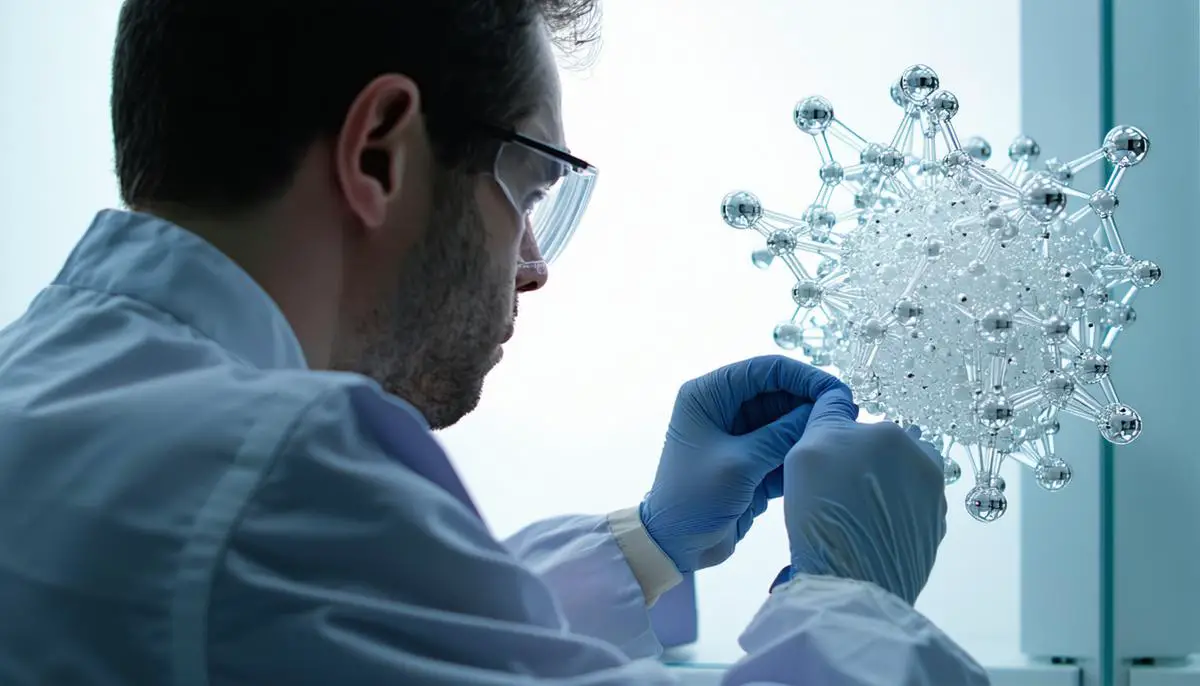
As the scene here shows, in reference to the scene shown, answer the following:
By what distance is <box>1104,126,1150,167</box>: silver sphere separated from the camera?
115 cm

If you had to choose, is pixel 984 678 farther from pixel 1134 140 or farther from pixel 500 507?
pixel 500 507

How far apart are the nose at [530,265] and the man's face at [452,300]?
0.06 meters

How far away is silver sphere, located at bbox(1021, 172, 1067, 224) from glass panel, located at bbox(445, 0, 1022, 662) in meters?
0.54

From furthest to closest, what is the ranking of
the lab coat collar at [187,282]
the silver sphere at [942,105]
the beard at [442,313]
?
the silver sphere at [942,105] < the beard at [442,313] < the lab coat collar at [187,282]

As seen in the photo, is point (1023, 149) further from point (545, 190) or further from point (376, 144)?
point (376, 144)

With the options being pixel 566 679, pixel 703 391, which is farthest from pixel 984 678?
pixel 703 391

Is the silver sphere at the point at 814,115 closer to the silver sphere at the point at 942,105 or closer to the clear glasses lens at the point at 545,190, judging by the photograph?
the silver sphere at the point at 942,105

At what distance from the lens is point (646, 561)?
4.16 ft

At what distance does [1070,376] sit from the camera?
1120mm

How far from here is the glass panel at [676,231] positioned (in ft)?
5.49

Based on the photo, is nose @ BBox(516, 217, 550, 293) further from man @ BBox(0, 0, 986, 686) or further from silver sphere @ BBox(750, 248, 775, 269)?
silver sphere @ BBox(750, 248, 775, 269)

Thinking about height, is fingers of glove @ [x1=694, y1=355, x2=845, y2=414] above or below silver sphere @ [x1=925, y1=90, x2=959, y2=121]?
below

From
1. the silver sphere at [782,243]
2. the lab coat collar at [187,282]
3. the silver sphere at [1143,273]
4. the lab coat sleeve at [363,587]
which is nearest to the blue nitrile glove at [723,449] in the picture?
the silver sphere at [782,243]

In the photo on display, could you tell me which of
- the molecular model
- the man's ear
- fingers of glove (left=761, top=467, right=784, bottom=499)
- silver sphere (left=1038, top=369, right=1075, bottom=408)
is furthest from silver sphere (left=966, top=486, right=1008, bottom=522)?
the man's ear
